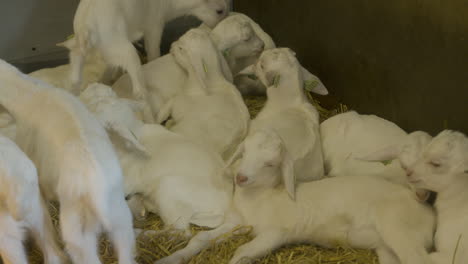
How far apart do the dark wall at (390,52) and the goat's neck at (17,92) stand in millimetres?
2396

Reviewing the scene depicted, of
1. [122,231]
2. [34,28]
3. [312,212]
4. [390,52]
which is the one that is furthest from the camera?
[34,28]

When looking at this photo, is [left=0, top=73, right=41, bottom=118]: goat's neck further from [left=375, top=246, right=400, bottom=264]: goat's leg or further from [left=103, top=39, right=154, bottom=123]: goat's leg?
[left=375, top=246, right=400, bottom=264]: goat's leg

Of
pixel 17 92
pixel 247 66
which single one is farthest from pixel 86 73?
pixel 17 92

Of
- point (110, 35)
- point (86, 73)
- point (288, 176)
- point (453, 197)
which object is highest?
point (110, 35)

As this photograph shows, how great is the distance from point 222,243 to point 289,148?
0.81 m

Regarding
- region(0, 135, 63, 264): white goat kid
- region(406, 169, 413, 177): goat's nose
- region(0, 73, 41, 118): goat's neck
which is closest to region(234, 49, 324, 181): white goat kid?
region(406, 169, 413, 177): goat's nose

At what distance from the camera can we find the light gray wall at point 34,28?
5.76 metres

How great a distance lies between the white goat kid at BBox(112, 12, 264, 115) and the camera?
198 inches

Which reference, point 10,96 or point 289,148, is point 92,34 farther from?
point 289,148

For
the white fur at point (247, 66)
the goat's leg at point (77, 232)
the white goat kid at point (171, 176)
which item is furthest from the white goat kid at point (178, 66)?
the goat's leg at point (77, 232)

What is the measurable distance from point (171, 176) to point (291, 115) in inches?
44.0

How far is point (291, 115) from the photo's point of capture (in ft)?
15.1

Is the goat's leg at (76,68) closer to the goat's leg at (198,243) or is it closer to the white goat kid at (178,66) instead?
the white goat kid at (178,66)

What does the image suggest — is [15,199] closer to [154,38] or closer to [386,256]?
[386,256]
